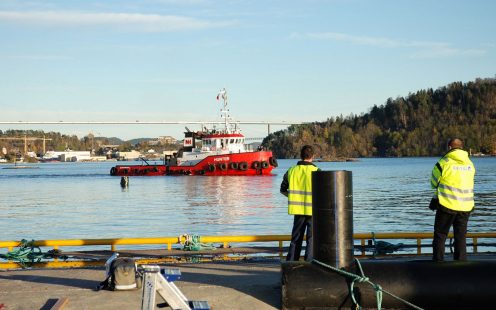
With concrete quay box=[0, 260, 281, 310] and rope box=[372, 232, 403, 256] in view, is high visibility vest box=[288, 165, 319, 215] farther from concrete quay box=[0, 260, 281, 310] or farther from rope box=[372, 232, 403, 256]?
rope box=[372, 232, 403, 256]

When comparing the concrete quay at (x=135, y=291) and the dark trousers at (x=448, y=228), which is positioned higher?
the dark trousers at (x=448, y=228)

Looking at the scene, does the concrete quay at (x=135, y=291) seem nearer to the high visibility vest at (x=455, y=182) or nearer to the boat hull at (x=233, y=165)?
the high visibility vest at (x=455, y=182)

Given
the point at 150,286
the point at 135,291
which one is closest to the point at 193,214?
the point at 135,291

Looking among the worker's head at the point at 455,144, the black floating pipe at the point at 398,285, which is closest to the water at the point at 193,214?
the worker's head at the point at 455,144

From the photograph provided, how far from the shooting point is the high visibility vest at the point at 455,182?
9.36m

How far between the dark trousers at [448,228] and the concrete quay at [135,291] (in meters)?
1.98

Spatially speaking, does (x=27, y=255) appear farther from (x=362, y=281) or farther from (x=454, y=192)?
(x=454, y=192)

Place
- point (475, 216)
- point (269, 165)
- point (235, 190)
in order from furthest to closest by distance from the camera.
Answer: point (269, 165)
point (235, 190)
point (475, 216)

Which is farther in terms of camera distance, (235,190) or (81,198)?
(235,190)

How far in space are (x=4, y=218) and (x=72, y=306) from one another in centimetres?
3087

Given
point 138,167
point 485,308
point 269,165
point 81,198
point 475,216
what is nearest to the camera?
point 485,308

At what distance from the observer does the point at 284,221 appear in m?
35.1

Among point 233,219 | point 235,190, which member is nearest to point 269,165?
point 235,190

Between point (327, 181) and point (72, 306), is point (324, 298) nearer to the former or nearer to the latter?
point (327, 181)
